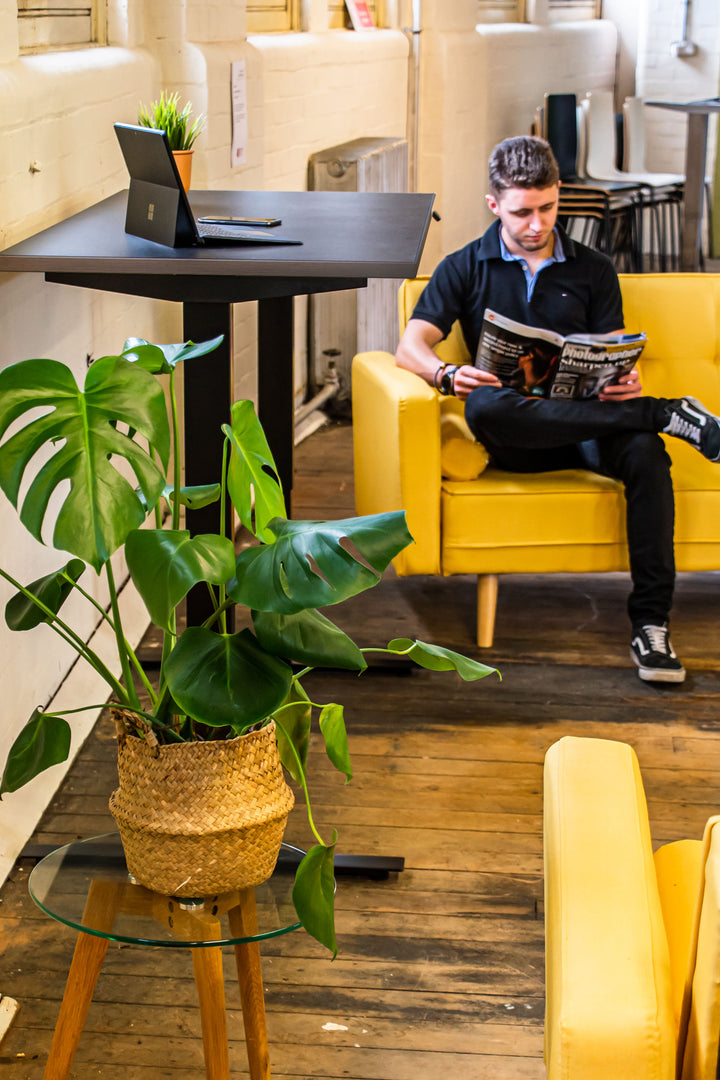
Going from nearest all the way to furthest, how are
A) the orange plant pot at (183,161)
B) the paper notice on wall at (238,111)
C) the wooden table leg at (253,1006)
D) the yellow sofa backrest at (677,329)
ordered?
the wooden table leg at (253,1006) < the orange plant pot at (183,161) < the yellow sofa backrest at (677,329) < the paper notice on wall at (238,111)

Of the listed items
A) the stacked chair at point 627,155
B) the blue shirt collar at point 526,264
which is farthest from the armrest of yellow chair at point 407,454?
the stacked chair at point 627,155

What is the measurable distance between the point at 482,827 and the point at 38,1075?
0.97 m

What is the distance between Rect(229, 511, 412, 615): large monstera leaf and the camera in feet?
4.33

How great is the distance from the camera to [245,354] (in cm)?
406

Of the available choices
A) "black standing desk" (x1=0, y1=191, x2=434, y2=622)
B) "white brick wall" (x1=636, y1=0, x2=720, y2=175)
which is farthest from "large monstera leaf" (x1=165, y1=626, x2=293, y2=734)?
"white brick wall" (x1=636, y1=0, x2=720, y2=175)

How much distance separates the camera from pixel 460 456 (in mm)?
3102

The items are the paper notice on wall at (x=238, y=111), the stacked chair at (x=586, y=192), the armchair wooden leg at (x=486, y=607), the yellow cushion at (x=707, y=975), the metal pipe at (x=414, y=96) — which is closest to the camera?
the yellow cushion at (x=707, y=975)

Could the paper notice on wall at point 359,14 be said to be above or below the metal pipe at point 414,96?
above

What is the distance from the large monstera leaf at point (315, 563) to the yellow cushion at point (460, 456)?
Answer: 5.59 feet

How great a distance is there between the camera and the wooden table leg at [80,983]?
1502 mm

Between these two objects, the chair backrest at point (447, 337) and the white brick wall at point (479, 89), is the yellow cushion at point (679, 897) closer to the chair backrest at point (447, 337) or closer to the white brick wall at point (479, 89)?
the chair backrest at point (447, 337)

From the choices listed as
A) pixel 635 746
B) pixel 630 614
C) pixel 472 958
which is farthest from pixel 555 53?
pixel 472 958

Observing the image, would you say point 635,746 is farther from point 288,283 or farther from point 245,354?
point 245,354

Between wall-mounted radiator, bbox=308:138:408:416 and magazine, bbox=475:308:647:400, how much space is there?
2105mm
